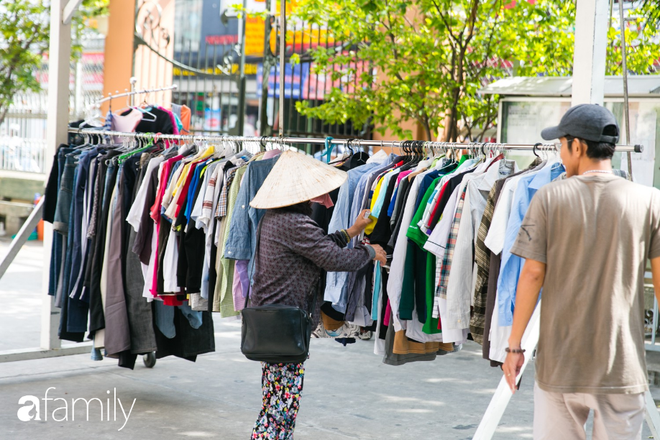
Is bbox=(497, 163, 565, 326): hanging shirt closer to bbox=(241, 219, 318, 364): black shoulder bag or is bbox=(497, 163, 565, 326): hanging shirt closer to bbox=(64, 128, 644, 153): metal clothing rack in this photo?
bbox=(64, 128, 644, 153): metal clothing rack

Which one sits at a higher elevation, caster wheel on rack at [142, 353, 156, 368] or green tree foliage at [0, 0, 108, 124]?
green tree foliage at [0, 0, 108, 124]

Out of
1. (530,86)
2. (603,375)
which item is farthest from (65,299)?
(530,86)

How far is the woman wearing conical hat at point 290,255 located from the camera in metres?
3.85

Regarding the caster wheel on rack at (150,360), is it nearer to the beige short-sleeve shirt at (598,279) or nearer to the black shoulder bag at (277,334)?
the black shoulder bag at (277,334)

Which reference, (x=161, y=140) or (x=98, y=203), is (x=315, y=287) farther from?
(x=161, y=140)

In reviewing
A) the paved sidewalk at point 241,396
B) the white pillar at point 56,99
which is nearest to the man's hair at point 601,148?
the paved sidewalk at point 241,396

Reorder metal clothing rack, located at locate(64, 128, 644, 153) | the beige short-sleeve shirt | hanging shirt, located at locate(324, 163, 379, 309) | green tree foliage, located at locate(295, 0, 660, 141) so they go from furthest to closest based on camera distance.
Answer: green tree foliage, located at locate(295, 0, 660, 141), hanging shirt, located at locate(324, 163, 379, 309), metal clothing rack, located at locate(64, 128, 644, 153), the beige short-sleeve shirt

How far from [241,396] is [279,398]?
1.95 m

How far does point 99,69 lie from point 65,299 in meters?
9.52

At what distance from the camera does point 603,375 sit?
8.98 ft

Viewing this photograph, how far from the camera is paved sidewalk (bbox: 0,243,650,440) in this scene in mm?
4992

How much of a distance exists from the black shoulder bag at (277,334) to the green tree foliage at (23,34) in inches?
422

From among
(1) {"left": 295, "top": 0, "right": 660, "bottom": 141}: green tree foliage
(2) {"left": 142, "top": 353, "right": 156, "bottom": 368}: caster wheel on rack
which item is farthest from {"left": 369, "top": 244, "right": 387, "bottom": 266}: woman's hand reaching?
(1) {"left": 295, "top": 0, "right": 660, "bottom": 141}: green tree foliage

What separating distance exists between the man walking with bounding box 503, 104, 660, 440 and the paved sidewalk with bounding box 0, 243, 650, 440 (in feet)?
7.63
